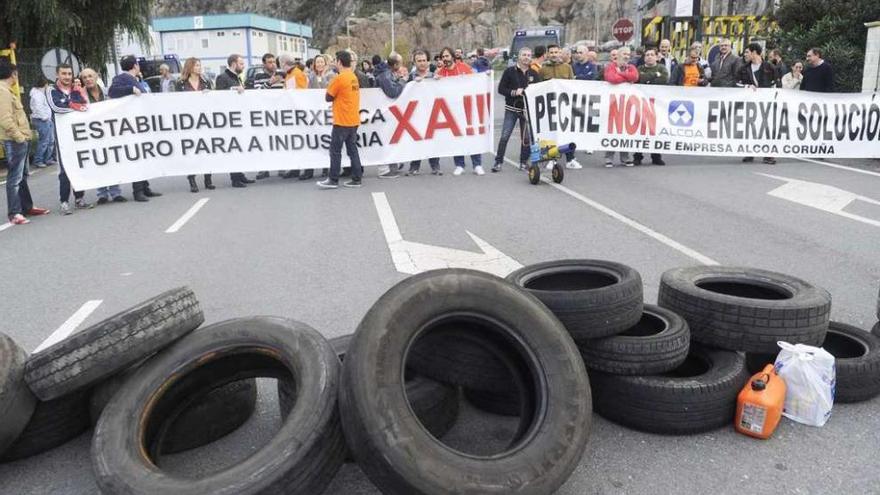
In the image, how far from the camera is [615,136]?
1273cm

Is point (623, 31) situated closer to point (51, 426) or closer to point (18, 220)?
point (18, 220)

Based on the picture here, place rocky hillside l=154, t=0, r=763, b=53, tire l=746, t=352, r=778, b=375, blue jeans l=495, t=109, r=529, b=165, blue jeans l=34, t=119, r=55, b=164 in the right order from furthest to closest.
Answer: rocky hillside l=154, t=0, r=763, b=53 → blue jeans l=34, t=119, r=55, b=164 → blue jeans l=495, t=109, r=529, b=165 → tire l=746, t=352, r=778, b=375

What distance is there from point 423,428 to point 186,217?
7.60 m

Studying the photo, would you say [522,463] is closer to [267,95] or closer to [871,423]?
[871,423]

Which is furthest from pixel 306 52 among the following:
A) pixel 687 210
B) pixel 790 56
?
pixel 687 210

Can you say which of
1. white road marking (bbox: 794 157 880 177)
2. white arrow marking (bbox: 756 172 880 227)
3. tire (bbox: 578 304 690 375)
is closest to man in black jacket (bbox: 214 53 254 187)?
white arrow marking (bbox: 756 172 880 227)

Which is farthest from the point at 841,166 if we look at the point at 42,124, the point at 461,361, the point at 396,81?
the point at 42,124

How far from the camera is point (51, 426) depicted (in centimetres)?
345

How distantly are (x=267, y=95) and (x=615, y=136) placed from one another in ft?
21.1

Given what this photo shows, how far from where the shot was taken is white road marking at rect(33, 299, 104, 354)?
492 centimetres

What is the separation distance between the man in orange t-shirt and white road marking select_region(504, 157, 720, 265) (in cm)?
328

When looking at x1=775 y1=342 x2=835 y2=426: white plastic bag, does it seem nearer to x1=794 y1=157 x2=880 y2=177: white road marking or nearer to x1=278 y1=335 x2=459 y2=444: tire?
x1=278 y1=335 x2=459 y2=444: tire

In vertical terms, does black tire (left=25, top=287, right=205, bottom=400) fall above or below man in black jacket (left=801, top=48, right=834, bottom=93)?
below

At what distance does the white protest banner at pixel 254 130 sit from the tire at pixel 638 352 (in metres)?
9.38
